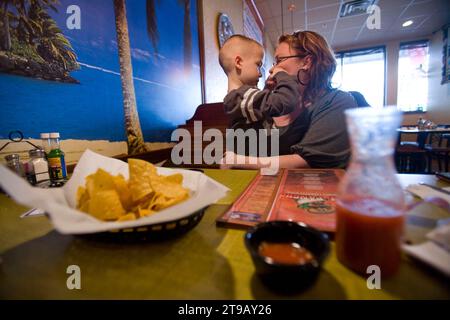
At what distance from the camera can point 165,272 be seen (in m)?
0.34

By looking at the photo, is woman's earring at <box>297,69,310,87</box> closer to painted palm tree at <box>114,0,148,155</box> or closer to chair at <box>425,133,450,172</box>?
painted palm tree at <box>114,0,148,155</box>

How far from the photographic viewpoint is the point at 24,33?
81 centimetres

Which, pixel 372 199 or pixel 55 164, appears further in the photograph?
pixel 55 164

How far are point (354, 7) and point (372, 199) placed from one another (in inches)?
188

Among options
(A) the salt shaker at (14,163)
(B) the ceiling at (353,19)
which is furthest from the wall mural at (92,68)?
(B) the ceiling at (353,19)

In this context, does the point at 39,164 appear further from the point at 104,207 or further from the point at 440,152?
the point at 440,152

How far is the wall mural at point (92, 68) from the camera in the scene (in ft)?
2.64

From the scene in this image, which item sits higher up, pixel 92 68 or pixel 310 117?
pixel 92 68

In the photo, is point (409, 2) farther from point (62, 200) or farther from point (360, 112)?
point (62, 200)

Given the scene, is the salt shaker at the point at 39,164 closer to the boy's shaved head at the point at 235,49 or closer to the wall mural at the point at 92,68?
the wall mural at the point at 92,68

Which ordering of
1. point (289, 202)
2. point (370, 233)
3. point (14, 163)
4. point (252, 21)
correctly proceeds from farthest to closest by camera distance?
point (252, 21) → point (14, 163) → point (289, 202) → point (370, 233)

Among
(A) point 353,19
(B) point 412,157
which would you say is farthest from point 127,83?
(A) point 353,19

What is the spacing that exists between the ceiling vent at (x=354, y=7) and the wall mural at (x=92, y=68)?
335 cm

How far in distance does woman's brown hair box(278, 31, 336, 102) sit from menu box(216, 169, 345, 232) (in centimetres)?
57
